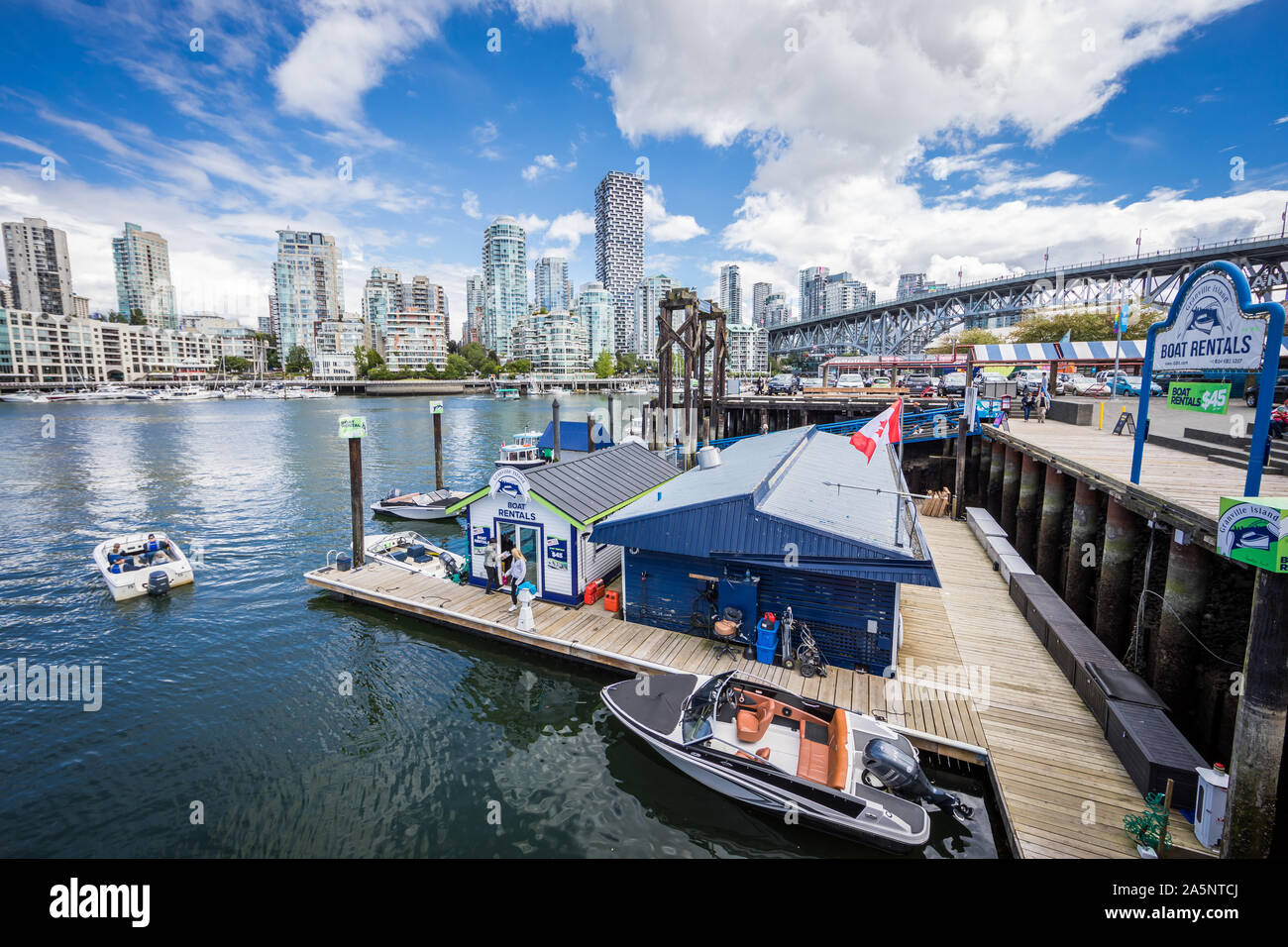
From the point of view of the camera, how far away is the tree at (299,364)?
17325 cm

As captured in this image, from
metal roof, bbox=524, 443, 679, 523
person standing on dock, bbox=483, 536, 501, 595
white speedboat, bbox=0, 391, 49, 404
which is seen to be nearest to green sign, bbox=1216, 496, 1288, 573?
metal roof, bbox=524, 443, 679, 523

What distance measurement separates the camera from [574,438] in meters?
35.6

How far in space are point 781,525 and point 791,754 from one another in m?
4.37

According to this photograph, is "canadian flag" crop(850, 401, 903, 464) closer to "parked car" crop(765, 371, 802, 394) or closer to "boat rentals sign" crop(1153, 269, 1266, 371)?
"boat rentals sign" crop(1153, 269, 1266, 371)

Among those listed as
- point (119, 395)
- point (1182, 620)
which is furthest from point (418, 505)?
point (119, 395)

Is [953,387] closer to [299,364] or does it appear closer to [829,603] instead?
[829,603]

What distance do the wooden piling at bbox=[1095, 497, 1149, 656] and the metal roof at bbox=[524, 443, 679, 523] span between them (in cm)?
1222

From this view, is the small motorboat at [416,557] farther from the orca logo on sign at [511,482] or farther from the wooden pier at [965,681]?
the orca logo on sign at [511,482]

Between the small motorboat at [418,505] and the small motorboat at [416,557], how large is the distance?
6.66 m

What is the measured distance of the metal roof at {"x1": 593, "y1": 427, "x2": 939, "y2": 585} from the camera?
10.8 meters

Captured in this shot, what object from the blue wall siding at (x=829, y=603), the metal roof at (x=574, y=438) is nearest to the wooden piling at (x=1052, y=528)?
the blue wall siding at (x=829, y=603)

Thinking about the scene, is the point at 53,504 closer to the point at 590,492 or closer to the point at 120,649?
the point at 120,649

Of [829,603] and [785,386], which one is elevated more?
[785,386]
